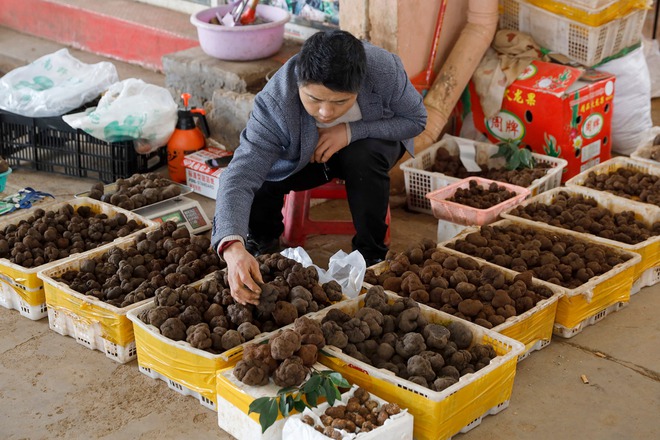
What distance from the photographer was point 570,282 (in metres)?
3.15

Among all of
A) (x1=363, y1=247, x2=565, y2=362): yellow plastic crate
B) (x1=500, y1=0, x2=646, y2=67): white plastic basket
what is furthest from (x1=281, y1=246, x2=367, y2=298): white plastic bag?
(x1=500, y1=0, x2=646, y2=67): white plastic basket

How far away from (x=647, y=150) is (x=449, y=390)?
250 cm

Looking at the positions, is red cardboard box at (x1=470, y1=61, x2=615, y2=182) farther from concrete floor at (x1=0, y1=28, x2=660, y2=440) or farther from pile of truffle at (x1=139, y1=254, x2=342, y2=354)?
pile of truffle at (x1=139, y1=254, x2=342, y2=354)

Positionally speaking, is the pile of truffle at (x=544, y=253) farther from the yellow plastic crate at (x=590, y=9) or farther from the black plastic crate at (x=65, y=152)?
the black plastic crate at (x=65, y=152)

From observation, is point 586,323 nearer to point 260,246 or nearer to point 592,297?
point 592,297

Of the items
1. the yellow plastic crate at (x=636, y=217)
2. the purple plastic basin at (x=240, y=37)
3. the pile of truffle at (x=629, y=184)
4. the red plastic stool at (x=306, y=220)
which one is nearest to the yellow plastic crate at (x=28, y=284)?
the red plastic stool at (x=306, y=220)

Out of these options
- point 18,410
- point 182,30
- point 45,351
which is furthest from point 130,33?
point 18,410

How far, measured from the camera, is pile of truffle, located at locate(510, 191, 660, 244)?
11.4 feet

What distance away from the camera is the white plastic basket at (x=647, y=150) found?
4191 millimetres

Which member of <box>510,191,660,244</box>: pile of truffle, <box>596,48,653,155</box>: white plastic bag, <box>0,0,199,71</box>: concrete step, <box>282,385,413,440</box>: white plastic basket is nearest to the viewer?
<box>282,385,413,440</box>: white plastic basket

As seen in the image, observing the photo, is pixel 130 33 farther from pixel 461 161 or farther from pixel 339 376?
→ pixel 339 376

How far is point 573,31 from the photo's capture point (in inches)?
180

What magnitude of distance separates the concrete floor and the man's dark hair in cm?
113

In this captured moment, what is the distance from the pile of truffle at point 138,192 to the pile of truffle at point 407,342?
4.90ft
